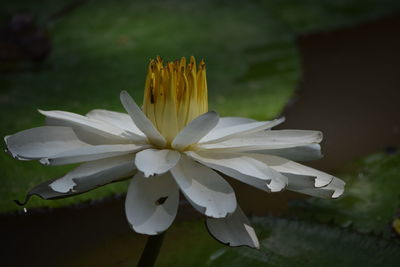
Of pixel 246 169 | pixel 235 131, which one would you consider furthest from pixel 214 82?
pixel 246 169

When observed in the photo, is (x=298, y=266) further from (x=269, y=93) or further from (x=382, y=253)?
(x=269, y=93)

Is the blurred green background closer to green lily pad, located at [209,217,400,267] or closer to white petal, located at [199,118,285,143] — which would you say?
green lily pad, located at [209,217,400,267]

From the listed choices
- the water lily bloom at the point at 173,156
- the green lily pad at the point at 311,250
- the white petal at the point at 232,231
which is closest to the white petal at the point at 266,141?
the water lily bloom at the point at 173,156

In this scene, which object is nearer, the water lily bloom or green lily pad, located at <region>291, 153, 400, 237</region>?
the water lily bloom

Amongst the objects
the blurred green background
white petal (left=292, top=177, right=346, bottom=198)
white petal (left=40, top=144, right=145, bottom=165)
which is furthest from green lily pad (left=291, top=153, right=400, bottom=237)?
white petal (left=40, top=144, right=145, bottom=165)

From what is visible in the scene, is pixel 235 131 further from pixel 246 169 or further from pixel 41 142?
pixel 41 142

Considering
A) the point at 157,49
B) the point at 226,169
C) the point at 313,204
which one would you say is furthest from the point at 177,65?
the point at 157,49

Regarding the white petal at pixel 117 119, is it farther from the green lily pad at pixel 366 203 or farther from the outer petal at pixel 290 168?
the green lily pad at pixel 366 203
